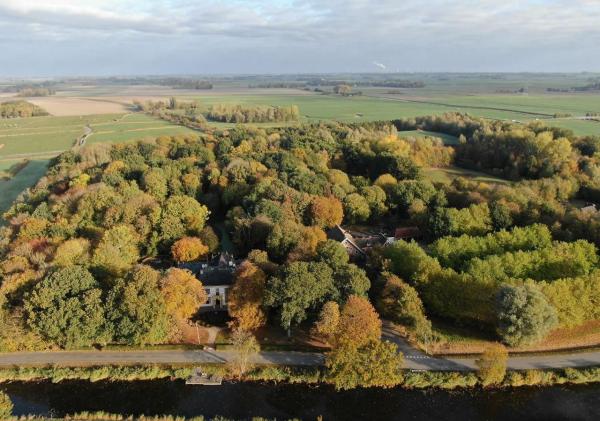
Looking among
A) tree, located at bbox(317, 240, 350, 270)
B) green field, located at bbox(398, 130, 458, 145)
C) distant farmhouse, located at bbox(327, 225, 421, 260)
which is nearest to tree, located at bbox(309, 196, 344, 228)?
distant farmhouse, located at bbox(327, 225, 421, 260)

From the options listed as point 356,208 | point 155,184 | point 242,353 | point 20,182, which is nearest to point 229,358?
point 242,353

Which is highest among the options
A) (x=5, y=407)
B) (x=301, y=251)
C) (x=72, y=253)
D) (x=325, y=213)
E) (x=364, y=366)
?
(x=325, y=213)

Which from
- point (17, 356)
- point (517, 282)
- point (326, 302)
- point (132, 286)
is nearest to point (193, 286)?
point (132, 286)

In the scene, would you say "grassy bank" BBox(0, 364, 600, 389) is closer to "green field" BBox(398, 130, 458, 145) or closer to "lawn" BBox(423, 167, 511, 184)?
"lawn" BBox(423, 167, 511, 184)

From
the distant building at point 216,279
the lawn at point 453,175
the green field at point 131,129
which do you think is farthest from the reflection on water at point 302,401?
the green field at point 131,129

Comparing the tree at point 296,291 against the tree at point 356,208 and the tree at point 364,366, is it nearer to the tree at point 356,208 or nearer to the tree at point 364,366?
the tree at point 364,366

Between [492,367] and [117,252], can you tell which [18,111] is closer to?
[117,252]
